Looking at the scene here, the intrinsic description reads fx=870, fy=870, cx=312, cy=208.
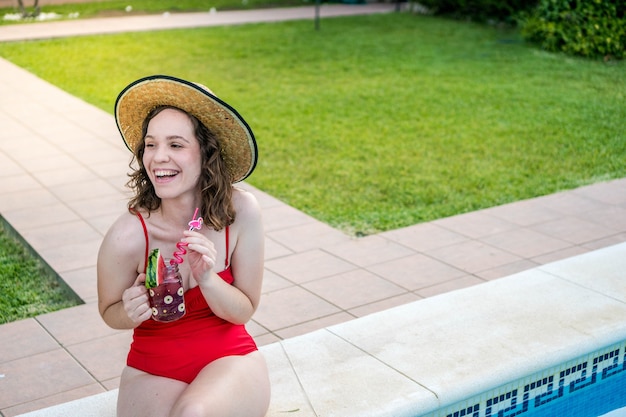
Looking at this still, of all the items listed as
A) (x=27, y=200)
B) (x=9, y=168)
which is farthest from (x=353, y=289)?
(x=9, y=168)

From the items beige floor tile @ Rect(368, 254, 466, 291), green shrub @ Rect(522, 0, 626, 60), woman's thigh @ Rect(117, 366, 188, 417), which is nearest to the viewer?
woman's thigh @ Rect(117, 366, 188, 417)

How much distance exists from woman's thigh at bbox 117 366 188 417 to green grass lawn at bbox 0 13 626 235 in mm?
3139

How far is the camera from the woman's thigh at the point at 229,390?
2.68 meters

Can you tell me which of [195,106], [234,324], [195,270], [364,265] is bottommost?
[364,265]

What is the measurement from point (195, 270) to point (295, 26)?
43.8 ft

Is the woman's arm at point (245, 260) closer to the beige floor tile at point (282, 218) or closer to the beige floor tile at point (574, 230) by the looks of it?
the beige floor tile at point (282, 218)

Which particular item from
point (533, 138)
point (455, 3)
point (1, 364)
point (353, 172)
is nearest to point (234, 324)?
point (1, 364)

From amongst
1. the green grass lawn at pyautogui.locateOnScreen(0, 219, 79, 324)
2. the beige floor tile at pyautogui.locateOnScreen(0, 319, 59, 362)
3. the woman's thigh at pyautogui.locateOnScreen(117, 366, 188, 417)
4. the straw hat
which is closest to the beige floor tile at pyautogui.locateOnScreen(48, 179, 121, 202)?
the green grass lawn at pyautogui.locateOnScreen(0, 219, 79, 324)

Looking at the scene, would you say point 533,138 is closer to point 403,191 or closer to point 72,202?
point 403,191

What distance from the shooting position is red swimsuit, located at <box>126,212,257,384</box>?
291 centimetres

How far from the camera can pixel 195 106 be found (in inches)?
114

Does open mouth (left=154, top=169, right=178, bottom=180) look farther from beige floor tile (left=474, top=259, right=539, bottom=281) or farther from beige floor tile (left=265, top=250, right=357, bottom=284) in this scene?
beige floor tile (left=474, top=259, right=539, bottom=281)

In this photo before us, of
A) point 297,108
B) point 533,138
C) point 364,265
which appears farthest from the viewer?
point 297,108

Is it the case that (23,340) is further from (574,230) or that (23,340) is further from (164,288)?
(574,230)
